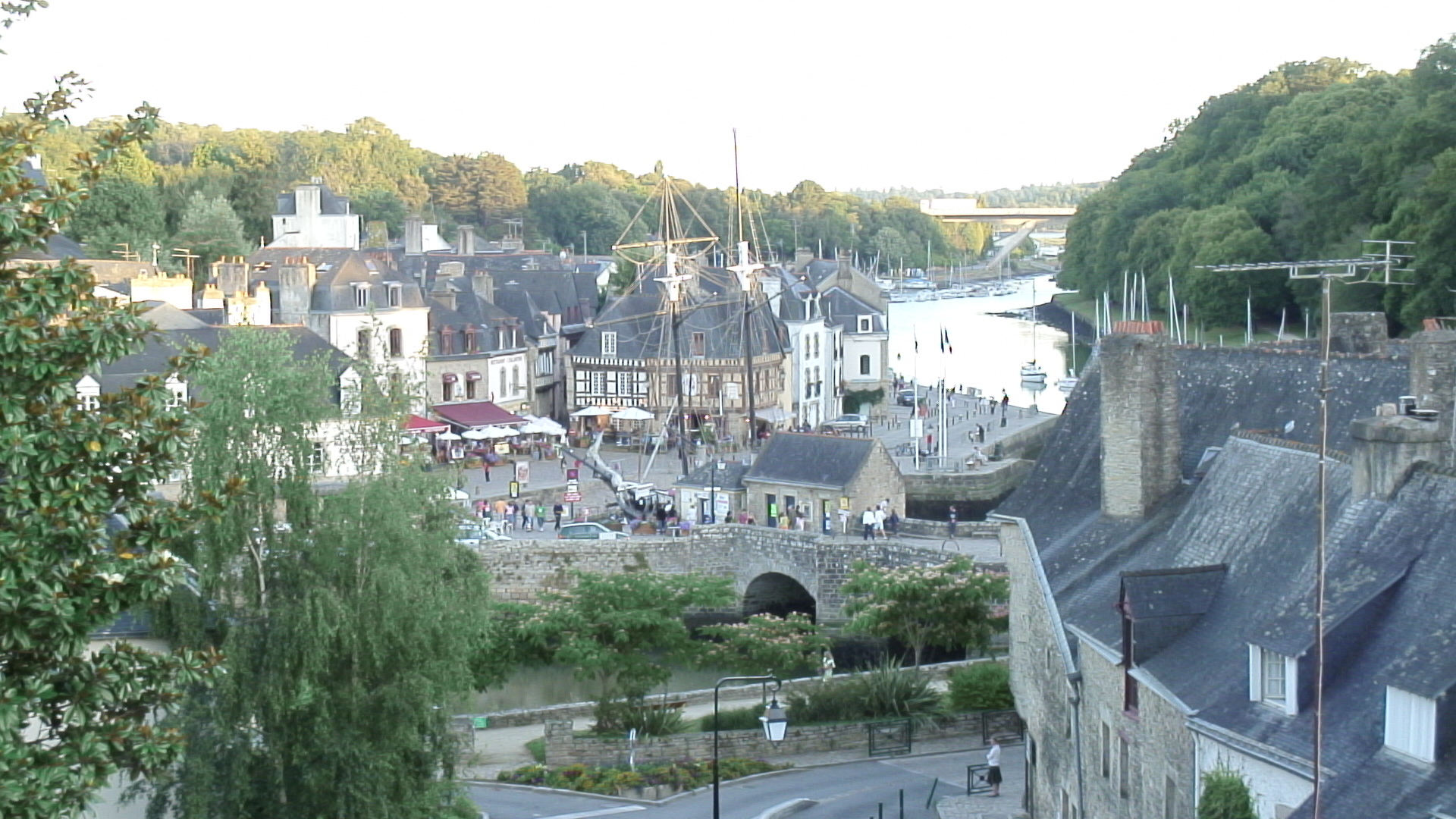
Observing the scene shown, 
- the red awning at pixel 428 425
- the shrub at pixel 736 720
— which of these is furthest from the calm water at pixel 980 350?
the shrub at pixel 736 720

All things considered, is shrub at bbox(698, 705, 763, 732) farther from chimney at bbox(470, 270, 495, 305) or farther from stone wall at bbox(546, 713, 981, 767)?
chimney at bbox(470, 270, 495, 305)

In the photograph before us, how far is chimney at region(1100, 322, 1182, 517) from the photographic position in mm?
21594

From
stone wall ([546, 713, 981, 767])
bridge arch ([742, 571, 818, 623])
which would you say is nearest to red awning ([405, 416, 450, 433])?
bridge arch ([742, 571, 818, 623])

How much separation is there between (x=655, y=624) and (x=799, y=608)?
11543 millimetres

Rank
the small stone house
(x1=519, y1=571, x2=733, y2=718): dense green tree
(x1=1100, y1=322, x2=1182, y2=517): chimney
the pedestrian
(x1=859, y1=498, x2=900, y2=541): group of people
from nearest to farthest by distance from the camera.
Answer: (x1=1100, y1=322, x2=1182, y2=517): chimney
the pedestrian
(x1=519, y1=571, x2=733, y2=718): dense green tree
(x1=859, y1=498, x2=900, y2=541): group of people
the small stone house

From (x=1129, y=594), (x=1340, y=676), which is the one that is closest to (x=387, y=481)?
(x=1129, y=594)

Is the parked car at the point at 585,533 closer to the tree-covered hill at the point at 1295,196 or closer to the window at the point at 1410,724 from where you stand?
the tree-covered hill at the point at 1295,196

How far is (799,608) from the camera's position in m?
42.3

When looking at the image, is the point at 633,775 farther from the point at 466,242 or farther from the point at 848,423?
the point at 466,242

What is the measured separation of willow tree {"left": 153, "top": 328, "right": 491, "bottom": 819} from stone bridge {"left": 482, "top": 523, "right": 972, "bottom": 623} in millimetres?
19661

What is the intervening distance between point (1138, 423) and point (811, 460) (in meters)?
21.3

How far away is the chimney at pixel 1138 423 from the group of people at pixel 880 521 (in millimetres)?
18620

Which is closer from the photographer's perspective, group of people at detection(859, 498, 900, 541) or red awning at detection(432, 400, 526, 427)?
group of people at detection(859, 498, 900, 541)

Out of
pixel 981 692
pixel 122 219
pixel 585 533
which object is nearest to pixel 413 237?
pixel 122 219
